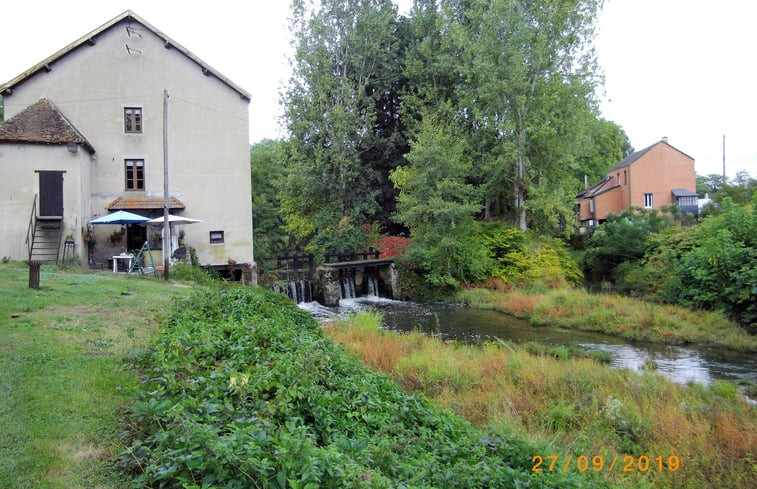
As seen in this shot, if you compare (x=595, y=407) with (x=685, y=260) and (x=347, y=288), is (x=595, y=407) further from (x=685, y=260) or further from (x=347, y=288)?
(x=347, y=288)

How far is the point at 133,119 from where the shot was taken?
24.1m

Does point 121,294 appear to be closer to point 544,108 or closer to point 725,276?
point 725,276

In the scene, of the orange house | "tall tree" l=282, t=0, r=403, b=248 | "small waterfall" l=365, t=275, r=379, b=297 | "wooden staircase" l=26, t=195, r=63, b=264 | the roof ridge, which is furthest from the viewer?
the orange house

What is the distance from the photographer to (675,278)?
69.1 feet

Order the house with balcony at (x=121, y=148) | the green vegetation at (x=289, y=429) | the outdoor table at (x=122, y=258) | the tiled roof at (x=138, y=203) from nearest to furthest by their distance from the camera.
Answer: the green vegetation at (x=289, y=429), the outdoor table at (x=122, y=258), the house with balcony at (x=121, y=148), the tiled roof at (x=138, y=203)

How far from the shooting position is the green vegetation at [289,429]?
3.49 metres

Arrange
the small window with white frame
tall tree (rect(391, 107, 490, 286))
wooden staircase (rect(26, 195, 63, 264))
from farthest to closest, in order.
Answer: tall tree (rect(391, 107, 490, 286)), the small window with white frame, wooden staircase (rect(26, 195, 63, 264))

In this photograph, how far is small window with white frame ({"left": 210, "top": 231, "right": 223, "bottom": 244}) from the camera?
24969mm

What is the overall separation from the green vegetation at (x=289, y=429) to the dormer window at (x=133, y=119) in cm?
2002

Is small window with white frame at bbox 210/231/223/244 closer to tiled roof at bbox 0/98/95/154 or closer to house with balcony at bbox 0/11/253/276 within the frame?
house with balcony at bbox 0/11/253/276

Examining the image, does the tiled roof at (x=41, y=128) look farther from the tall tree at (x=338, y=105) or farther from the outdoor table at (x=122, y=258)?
the tall tree at (x=338, y=105)

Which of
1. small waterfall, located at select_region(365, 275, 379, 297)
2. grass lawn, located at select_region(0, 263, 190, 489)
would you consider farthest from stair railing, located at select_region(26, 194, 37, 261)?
small waterfall, located at select_region(365, 275, 379, 297)

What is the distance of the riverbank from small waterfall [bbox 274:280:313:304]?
378 inches
